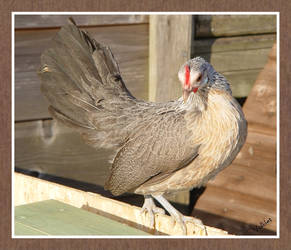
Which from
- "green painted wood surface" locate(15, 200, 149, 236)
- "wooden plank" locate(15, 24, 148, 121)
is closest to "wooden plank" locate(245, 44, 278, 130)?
"wooden plank" locate(15, 24, 148, 121)

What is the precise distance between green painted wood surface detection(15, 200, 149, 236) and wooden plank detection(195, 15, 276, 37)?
2497 mm

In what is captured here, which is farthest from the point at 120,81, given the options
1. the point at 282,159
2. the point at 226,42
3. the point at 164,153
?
the point at 226,42

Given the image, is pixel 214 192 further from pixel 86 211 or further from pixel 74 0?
pixel 74 0

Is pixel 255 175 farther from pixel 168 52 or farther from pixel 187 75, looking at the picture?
pixel 187 75

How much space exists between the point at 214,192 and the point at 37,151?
6.11 ft

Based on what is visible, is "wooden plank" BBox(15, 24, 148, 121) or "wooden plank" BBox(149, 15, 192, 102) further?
"wooden plank" BBox(149, 15, 192, 102)

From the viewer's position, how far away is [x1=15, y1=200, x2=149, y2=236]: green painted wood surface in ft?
Result: 10.1

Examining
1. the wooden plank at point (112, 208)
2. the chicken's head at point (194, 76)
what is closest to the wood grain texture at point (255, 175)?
the wooden plank at point (112, 208)

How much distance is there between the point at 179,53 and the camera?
4945 mm

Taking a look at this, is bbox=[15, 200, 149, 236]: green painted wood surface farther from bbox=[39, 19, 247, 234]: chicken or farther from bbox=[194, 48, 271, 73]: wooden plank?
bbox=[194, 48, 271, 73]: wooden plank

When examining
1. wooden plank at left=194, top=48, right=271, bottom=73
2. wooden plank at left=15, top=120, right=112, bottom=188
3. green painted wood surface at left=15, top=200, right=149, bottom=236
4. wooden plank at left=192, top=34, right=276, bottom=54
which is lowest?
green painted wood surface at left=15, top=200, right=149, bottom=236

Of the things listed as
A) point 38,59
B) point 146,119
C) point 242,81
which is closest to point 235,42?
point 242,81

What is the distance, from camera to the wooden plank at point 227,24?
17.3ft

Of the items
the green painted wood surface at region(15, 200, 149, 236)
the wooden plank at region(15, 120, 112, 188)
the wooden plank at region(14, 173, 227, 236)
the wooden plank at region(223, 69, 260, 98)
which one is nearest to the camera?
the green painted wood surface at region(15, 200, 149, 236)
